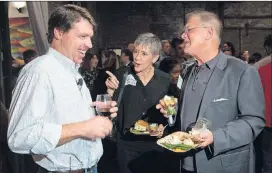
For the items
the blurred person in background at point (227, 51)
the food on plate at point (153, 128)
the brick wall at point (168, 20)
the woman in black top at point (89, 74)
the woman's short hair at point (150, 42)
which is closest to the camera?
the food on plate at point (153, 128)

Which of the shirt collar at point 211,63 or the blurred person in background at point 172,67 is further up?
the shirt collar at point 211,63

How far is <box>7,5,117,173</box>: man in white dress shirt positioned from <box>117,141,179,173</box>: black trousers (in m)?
1.38

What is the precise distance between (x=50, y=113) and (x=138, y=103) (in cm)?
180

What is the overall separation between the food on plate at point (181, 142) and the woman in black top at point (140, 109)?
1194 mm

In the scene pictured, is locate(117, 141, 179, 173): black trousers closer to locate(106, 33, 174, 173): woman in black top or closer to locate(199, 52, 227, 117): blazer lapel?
locate(106, 33, 174, 173): woman in black top

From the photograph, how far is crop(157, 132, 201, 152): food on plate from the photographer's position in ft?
8.07

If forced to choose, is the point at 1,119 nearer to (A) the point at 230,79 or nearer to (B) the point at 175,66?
(A) the point at 230,79

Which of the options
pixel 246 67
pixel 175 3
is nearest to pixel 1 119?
pixel 246 67

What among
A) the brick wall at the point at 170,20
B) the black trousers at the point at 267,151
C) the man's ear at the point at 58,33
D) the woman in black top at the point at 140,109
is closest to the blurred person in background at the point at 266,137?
the black trousers at the point at 267,151

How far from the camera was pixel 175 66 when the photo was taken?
16.0 ft

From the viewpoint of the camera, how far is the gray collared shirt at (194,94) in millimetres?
2691

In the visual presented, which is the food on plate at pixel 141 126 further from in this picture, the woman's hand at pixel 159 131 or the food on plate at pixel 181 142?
the food on plate at pixel 181 142

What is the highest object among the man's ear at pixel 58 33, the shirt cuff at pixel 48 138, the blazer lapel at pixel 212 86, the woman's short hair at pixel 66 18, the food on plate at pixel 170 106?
the woman's short hair at pixel 66 18

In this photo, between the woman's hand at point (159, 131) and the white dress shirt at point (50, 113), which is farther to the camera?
the woman's hand at point (159, 131)
